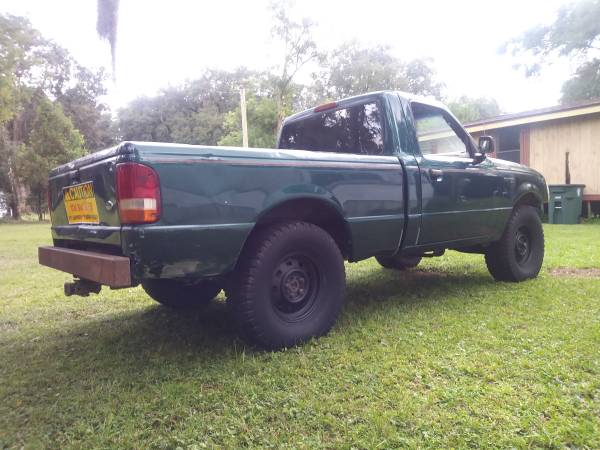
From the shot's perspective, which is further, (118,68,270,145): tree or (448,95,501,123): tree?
(448,95,501,123): tree

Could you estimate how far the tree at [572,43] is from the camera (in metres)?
21.4

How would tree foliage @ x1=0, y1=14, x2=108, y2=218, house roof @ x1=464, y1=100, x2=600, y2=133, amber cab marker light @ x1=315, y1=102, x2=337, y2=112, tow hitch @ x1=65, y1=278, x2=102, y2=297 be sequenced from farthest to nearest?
tree foliage @ x1=0, y1=14, x2=108, y2=218
house roof @ x1=464, y1=100, x2=600, y2=133
amber cab marker light @ x1=315, y1=102, x2=337, y2=112
tow hitch @ x1=65, y1=278, x2=102, y2=297

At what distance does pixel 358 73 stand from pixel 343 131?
90.1ft

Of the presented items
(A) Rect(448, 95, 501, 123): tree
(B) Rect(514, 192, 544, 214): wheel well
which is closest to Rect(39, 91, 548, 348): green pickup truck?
(B) Rect(514, 192, 544, 214): wheel well

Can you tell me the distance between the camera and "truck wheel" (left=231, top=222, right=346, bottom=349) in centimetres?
263

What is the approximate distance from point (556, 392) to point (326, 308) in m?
1.42

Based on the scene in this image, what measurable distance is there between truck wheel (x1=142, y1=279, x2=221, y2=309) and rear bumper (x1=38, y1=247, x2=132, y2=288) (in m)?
0.84

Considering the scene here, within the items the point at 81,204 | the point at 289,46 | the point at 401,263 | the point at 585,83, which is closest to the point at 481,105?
the point at 585,83

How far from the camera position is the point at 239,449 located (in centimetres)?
184

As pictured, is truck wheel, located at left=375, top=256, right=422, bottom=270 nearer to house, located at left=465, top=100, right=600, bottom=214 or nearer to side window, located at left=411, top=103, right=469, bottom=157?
side window, located at left=411, top=103, right=469, bottom=157

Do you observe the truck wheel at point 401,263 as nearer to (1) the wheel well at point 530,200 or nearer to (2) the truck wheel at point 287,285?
(1) the wheel well at point 530,200

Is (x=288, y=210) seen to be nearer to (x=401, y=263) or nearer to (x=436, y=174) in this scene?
(x=436, y=174)

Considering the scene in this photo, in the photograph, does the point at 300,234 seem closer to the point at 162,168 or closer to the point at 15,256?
the point at 162,168

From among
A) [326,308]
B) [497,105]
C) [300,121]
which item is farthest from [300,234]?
[497,105]
